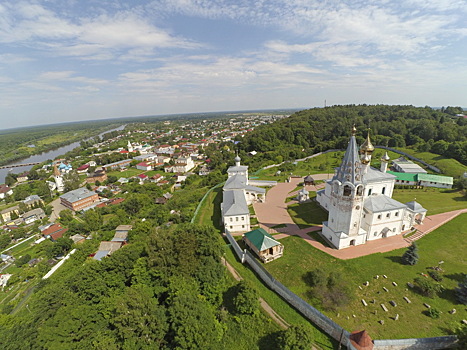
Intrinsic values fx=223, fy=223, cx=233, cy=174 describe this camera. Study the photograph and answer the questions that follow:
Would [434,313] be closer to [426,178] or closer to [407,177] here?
[407,177]

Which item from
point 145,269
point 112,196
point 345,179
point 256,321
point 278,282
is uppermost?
point 345,179

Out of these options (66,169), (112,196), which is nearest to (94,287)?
(112,196)

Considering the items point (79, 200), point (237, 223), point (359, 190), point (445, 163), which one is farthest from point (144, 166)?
point (445, 163)

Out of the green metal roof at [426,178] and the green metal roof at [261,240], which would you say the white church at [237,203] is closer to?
the green metal roof at [261,240]

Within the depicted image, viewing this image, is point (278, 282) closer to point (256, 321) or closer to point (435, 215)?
point (256, 321)

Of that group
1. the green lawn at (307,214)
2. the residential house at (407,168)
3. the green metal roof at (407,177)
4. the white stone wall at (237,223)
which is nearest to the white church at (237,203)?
the white stone wall at (237,223)
